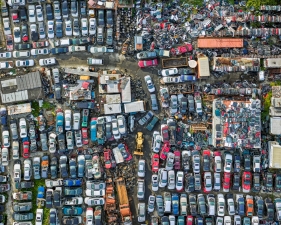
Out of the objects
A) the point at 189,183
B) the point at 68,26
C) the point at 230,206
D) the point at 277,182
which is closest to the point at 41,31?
the point at 68,26

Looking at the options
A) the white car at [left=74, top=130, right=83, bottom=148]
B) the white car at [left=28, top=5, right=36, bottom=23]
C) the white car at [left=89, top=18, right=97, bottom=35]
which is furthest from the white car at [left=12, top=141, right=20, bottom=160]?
the white car at [left=89, top=18, right=97, bottom=35]

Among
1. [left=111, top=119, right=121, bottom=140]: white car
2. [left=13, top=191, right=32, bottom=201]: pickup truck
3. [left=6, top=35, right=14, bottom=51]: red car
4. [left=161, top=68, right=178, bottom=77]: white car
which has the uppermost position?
[left=6, top=35, right=14, bottom=51]: red car

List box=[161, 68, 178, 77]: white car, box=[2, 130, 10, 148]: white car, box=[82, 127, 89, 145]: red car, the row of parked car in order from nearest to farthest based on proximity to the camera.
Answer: the row of parked car, box=[2, 130, 10, 148]: white car, box=[82, 127, 89, 145]: red car, box=[161, 68, 178, 77]: white car

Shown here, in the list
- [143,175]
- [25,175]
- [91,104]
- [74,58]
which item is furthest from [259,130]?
[25,175]

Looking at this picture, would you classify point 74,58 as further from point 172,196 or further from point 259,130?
point 259,130

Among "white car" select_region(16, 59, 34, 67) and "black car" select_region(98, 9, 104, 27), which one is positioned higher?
"black car" select_region(98, 9, 104, 27)

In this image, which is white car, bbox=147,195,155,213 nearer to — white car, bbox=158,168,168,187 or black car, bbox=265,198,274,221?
white car, bbox=158,168,168,187

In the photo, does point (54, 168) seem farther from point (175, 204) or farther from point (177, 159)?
point (175, 204)

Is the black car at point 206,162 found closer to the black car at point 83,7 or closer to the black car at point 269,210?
the black car at point 269,210

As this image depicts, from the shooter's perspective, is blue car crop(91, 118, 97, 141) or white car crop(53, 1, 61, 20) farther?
white car crop(53, 1, 61, 20)
